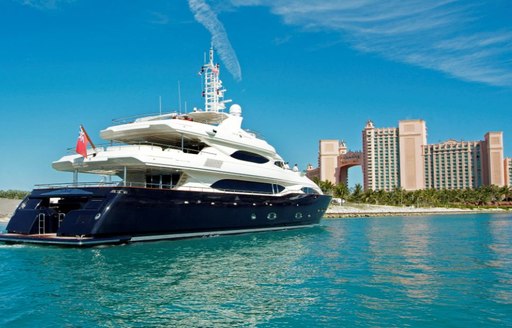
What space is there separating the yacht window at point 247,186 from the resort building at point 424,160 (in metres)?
111

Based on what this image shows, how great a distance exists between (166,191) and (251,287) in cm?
920

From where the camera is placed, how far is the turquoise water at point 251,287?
809 centimetres

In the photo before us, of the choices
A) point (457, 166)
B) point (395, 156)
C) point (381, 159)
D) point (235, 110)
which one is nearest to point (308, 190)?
point (235, 110)

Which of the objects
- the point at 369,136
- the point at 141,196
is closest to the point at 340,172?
the point at 369,136

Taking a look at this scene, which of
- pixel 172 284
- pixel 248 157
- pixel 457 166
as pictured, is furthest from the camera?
pixel 457 166

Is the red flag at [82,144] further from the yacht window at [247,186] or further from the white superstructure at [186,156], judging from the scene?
the yacht window at [247,186]

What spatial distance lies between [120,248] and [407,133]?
5013 inches

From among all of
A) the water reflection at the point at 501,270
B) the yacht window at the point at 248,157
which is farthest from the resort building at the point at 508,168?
the yacht window at the point at 248,157

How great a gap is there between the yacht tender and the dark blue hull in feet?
0.13

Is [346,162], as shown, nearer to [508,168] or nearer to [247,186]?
[508,168]

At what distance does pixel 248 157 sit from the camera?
2395cm

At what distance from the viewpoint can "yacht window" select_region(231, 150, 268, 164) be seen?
23.2 metres

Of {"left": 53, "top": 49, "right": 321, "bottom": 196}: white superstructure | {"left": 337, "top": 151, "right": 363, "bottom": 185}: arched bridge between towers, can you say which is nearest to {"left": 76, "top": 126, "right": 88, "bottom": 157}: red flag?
{"left": 53, "top": 49, "right": 321, "bottom": 196}: white superstructure

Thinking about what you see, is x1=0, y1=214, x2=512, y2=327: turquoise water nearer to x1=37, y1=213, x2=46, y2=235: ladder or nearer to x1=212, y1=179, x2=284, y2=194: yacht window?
x1=37, y1=213, x2=46, y2=235: ladder
